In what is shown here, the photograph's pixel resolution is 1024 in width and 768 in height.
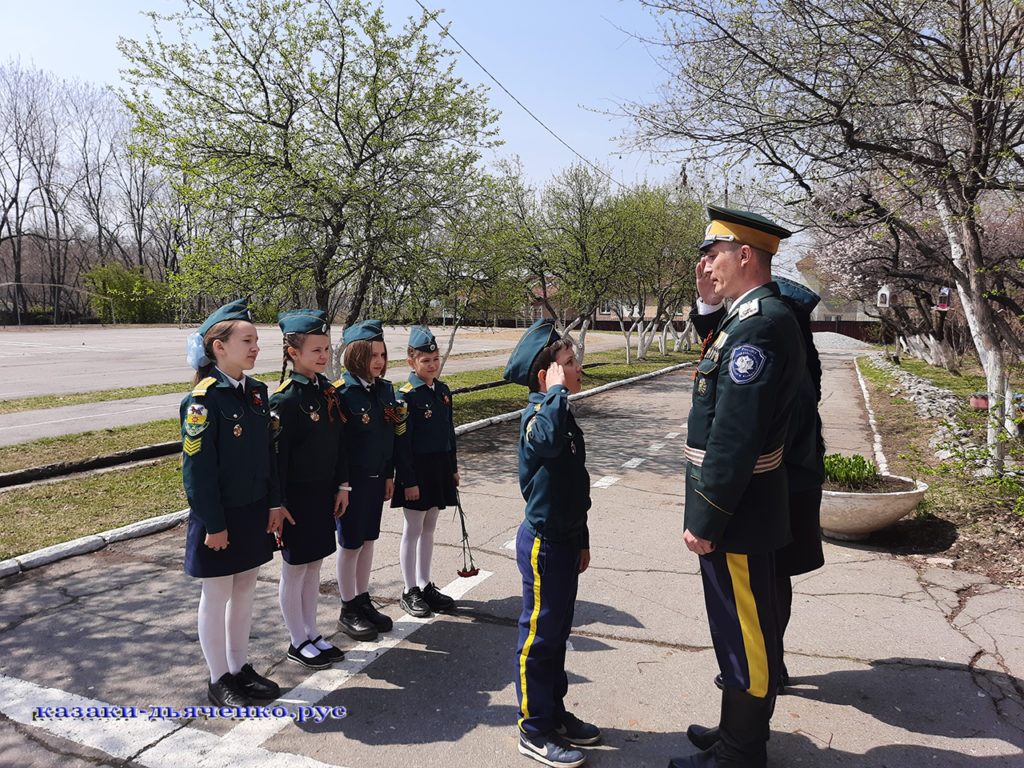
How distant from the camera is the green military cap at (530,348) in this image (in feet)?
10.1

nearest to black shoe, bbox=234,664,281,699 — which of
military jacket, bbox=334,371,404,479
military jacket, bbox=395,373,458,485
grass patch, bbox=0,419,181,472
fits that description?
military jacket, bbox=334,371,404,479

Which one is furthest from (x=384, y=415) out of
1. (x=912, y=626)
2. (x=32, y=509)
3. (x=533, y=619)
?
(x=32, y=509)

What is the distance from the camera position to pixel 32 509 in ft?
21.3

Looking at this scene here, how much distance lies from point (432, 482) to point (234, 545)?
1.50 meters

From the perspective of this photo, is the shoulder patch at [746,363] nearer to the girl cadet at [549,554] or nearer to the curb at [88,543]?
the girl cadet at [549,554]

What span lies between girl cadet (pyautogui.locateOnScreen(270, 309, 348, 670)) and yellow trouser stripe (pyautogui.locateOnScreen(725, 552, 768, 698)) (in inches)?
88.8

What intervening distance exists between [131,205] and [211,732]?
2894 inches

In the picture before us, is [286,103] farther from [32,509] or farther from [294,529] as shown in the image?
[294,529]

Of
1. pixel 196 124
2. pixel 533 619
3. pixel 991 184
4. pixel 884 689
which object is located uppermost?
pixel 196 124

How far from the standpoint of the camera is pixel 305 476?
3766 millimetres

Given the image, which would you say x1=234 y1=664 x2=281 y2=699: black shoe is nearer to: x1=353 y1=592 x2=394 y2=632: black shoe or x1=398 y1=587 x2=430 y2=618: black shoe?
x1=353 y1=592 x2=394 y2=632: black shoe

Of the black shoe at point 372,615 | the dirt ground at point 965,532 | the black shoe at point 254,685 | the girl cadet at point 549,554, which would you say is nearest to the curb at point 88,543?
A: the black shoe at point 372,615

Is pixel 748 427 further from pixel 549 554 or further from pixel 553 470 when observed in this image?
pixel 549 554

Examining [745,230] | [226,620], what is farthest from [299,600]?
[745,230]
